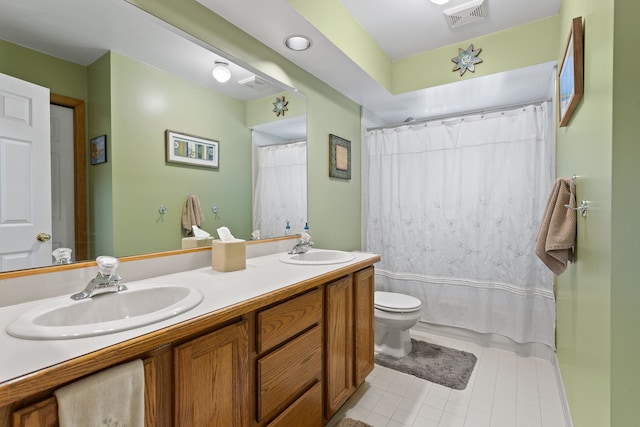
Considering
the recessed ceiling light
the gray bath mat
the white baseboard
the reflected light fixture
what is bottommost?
the gray bath mat

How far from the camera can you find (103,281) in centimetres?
104

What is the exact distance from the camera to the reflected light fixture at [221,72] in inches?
63.3

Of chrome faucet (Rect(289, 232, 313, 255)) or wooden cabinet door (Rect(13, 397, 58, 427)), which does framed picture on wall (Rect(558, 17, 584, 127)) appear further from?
Answer: wooden cabinet door (Rect(13, 397, 58, 427))

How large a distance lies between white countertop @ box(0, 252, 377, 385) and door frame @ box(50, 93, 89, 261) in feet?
0.54

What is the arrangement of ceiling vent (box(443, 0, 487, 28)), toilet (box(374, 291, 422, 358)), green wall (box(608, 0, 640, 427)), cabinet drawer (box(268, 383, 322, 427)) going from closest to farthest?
green wall (box(608, 0, 640, 427)), cabinet drawer (box(268, 383, 322, 427)), ceiling vent (box(443, 0, 487, 28)), toilet (box(374, 291, 422, 358))

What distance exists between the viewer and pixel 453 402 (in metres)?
1.81

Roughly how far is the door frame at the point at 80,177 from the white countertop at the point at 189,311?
16cm

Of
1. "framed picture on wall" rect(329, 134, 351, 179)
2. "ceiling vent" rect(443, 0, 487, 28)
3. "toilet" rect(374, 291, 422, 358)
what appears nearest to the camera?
"ceiling vent" rect(443, 0, 487, 28)

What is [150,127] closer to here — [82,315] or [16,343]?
[82,315]

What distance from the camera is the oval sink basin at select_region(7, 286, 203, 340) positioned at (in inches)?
28.8

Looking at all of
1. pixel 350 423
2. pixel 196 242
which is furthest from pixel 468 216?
pixel 196 242

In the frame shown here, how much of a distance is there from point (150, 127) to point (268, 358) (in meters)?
1.14

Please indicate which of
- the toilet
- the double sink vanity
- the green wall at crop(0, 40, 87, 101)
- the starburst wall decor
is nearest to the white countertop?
the double sink vanity

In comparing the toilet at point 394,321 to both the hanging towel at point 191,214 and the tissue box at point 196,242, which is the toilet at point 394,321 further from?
the hanging towel at point 191,214
